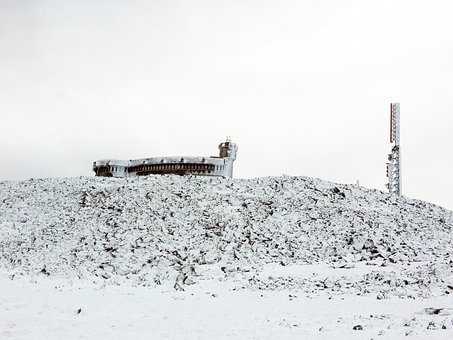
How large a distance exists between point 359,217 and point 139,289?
682 inches

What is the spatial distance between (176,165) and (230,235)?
25.9m

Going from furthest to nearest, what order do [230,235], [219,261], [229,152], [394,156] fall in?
[229,152]
[394,156]
[230,235]
[219,261]

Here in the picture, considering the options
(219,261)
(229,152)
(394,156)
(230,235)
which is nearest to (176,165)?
(229,152)

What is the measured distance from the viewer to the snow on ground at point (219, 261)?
54.3ft

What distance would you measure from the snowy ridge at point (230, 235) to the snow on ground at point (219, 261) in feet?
0.36

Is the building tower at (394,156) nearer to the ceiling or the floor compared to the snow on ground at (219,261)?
nearer to the ceiling

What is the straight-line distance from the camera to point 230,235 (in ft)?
102

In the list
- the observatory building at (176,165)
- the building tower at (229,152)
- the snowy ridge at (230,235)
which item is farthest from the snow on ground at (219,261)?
the building tower at (229,152)

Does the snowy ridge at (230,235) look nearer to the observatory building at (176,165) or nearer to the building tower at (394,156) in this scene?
the observatory building at (176,165)

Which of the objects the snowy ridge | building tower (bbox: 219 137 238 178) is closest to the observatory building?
building tower (bbox: 219 137 238 178)

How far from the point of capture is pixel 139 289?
78.0ft

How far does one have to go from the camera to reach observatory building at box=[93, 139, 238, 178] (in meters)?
55.1

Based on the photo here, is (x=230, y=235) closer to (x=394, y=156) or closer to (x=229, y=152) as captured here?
(x=229, y=152)

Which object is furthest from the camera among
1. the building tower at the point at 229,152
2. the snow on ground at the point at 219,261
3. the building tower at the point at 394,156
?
the building tower at the point at 229,152
